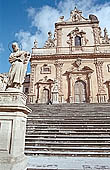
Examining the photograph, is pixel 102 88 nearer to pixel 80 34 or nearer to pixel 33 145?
pixel 80 34

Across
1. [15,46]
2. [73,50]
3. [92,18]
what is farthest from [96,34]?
[15,46]

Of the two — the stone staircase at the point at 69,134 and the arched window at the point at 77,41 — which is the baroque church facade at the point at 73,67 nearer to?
the arched window at the point at 77,41

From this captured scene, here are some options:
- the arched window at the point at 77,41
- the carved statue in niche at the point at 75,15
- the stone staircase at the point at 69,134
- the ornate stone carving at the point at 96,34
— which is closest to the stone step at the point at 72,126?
the stone staircase at the point at 69,134

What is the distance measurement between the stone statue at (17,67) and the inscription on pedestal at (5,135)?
1136 millimetres

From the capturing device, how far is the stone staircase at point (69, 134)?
19.0ft

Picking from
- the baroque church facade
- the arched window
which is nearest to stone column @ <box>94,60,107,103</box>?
the baroque church facade

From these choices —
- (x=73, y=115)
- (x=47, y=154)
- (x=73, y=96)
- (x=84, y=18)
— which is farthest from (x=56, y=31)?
(x=47, y=154)

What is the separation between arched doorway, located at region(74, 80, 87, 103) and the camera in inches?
753

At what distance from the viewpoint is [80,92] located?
776 inches

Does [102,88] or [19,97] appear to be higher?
[102,88]

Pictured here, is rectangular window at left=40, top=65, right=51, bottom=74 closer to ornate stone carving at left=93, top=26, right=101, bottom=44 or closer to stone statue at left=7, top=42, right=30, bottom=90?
ornate stone carving at left=93, top=26, right=101, bottom=44

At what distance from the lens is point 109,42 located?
22.0 meters

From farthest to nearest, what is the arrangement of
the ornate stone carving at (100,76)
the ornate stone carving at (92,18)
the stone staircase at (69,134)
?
the ornate stone carving at (92,18), the ornate stone carving at (100,76), the stone staircase at (69,134)

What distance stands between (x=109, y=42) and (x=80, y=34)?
15.2ft
